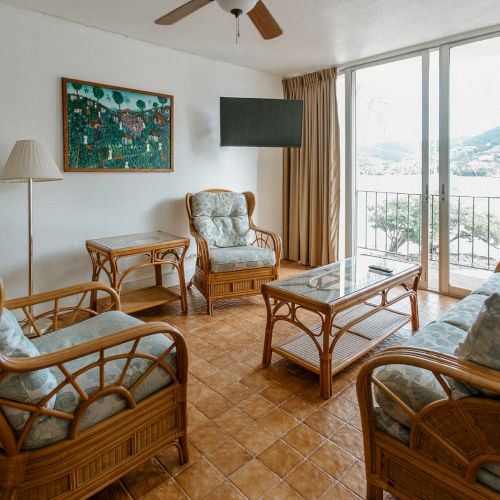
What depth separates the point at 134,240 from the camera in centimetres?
332

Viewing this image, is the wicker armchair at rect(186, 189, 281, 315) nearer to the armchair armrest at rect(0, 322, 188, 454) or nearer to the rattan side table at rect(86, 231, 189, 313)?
the rattan side table at rect(86, 231, 189, 313)

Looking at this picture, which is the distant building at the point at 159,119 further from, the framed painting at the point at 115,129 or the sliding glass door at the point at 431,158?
the sliding glass door at the point at 431,158

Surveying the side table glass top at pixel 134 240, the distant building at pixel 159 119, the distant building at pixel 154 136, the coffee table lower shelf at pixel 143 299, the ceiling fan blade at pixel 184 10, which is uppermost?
the ceiling fan blade at pixel 184 10

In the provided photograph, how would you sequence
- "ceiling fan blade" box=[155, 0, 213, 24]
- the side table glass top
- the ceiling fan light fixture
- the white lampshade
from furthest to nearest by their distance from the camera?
the side table glass top
the white lampshade
"ceiling fan blade" box=[155, 0, 213, 24]
the ceiling fan light fixture

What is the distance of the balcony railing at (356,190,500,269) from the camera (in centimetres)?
373

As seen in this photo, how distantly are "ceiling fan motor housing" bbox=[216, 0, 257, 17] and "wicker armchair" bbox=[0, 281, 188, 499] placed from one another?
62.6 inches

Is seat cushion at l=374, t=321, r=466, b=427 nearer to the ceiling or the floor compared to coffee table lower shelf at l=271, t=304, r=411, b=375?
nearer to the ceiling

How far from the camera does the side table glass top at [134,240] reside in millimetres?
3111

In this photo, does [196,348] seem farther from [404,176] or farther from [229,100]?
[404,176]

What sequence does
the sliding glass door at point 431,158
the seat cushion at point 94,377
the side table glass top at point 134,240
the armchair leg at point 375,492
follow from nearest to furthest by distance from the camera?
1. the seat cushion at point 94,377
2. the armchair leg at point 375,492
3. the side table glass top at point 134,240
4. the sliding glass door at point 431,158

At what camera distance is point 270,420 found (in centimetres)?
192

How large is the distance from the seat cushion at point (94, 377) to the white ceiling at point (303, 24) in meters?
2.34

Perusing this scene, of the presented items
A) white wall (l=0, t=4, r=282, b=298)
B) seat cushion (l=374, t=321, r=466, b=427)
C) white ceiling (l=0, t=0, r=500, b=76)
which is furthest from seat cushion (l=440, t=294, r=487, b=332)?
white wall (l=0, t=4, r=282, b=298)

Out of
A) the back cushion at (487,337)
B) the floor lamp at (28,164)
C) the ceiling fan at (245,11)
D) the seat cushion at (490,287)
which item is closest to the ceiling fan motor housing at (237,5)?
the ceiling fan at (245,11)
